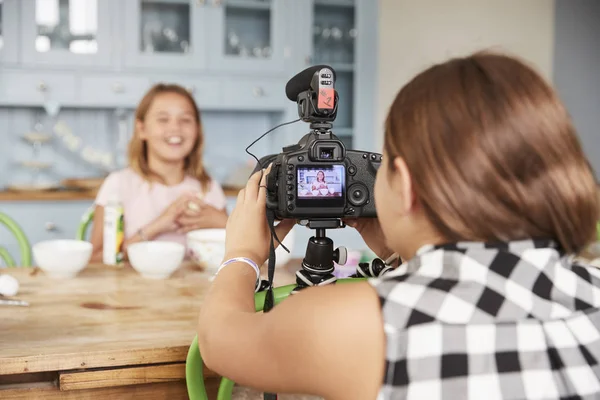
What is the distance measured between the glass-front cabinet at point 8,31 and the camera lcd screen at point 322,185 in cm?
244

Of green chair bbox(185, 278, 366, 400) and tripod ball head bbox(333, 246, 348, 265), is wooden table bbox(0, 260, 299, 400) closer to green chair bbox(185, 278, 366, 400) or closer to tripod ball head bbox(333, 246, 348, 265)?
green chair bbox(185, 278, 366, 400)

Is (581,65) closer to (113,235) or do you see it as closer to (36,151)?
(36,151)

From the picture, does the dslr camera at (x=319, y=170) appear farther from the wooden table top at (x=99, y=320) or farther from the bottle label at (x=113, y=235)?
the bottle label at (x=113, y=235)

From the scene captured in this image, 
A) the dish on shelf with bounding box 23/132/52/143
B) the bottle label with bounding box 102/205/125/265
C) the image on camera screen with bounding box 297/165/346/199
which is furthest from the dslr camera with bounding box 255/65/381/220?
the dish on shelf with bounding box 23/132/52/143

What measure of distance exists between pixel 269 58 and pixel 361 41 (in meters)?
0.49

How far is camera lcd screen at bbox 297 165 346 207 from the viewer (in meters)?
0.95

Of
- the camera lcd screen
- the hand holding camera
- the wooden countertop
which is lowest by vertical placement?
the wooden countertop

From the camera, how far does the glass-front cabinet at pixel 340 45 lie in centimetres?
343

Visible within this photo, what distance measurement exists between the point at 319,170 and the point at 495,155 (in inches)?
14.0

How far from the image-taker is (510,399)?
2.18ft

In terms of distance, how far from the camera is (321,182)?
972 millimetres

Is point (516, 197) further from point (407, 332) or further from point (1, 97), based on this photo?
point (1, 97)

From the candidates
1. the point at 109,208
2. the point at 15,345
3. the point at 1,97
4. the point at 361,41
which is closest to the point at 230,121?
the point at 361,41

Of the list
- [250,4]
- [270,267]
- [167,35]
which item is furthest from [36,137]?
[270,267]
